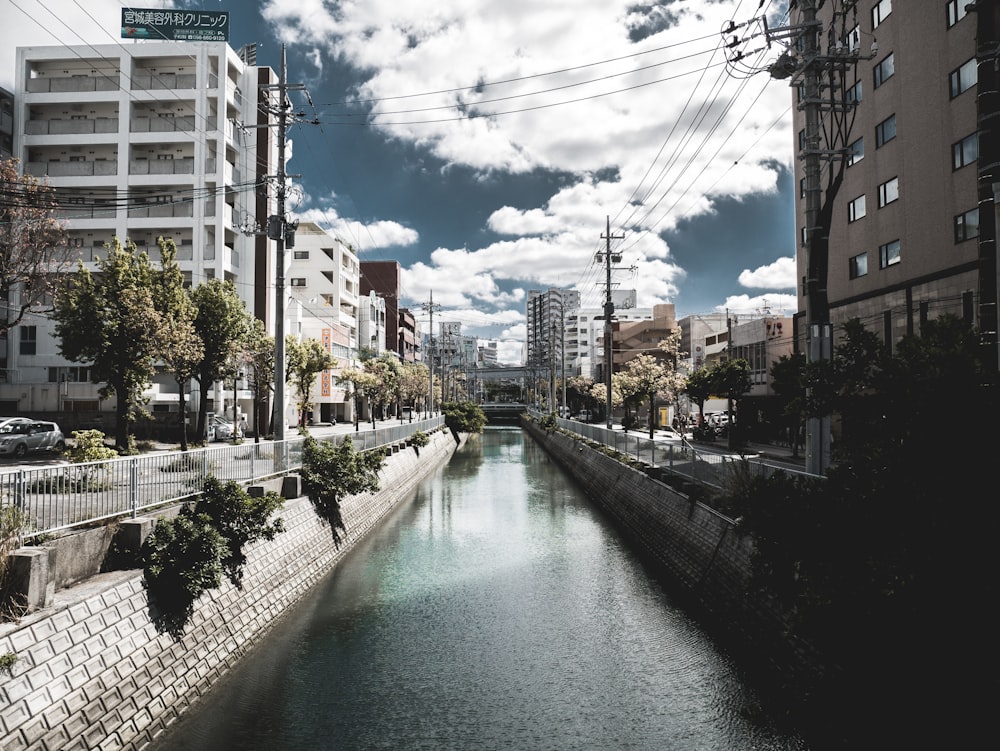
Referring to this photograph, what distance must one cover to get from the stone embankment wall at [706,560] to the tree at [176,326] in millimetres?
16667

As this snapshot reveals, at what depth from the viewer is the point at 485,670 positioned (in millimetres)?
9875

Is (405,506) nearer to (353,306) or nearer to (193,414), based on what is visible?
(193,414)

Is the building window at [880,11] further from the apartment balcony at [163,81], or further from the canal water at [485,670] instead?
the apartment balcony at [163,81]

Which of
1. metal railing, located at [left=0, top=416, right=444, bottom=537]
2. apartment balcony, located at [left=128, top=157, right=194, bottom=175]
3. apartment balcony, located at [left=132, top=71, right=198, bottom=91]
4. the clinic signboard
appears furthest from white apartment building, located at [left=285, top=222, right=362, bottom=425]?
metal railing, located at [left=0, top=416, right=444, bottom=537]

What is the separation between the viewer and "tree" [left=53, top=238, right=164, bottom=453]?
2191cm

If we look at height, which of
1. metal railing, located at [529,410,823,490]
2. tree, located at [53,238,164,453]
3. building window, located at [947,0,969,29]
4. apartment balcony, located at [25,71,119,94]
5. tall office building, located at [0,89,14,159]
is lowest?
metal railing, located at [529,410,823,490]

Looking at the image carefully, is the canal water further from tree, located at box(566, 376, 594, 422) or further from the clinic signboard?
tree, located at box(566, 376, 594, 422)

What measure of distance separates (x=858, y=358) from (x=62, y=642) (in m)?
8.88

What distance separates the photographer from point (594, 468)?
30.1 metres

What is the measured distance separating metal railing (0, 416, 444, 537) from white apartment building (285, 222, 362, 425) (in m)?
41.8

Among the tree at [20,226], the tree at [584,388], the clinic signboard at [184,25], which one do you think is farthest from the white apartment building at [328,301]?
the tree at [20,226]

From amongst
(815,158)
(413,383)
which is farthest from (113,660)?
(413,383)

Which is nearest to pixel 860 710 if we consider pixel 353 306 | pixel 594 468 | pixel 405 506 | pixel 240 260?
pixel 405 506

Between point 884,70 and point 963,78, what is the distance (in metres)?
5.72
